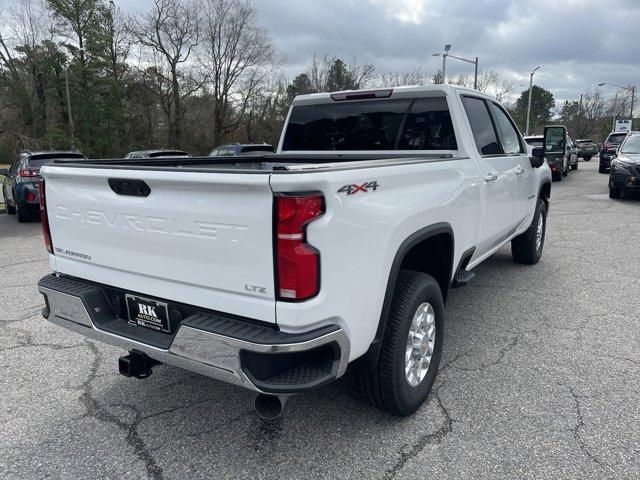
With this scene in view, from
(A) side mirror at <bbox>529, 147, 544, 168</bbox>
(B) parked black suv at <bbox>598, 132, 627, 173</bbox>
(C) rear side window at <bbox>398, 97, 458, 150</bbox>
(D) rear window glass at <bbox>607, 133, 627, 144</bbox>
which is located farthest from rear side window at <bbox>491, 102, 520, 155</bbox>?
(D) rear window glass at <bbox>607, 133, 627, 144</bbox>

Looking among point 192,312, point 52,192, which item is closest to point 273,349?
point 192,312

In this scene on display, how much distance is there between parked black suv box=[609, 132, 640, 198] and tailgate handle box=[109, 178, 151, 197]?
12.8 m

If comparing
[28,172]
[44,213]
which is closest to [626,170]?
[44,213]

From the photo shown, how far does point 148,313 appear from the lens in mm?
2551

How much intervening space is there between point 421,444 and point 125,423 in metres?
1.76

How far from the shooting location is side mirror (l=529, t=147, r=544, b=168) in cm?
530

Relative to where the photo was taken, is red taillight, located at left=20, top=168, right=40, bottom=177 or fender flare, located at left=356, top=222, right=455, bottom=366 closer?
fender flare, located at left=356, top=222, right=455, bottom=366

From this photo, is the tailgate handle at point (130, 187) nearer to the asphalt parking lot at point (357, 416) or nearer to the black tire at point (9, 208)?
the asphalt parking lot at point (357, 416)

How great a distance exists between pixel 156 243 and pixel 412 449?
175 cm

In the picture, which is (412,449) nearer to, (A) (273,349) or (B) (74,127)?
(A) (273,349)

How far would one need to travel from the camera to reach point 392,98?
159 inches

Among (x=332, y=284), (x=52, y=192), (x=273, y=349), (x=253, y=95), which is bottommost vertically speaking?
(x=273, y=349)

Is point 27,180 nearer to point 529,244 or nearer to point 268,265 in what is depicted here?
point 529,244

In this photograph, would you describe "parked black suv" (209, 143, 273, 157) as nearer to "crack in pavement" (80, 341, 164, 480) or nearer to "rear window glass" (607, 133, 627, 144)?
"crack in pavement" (80, 341, 164, 480)
